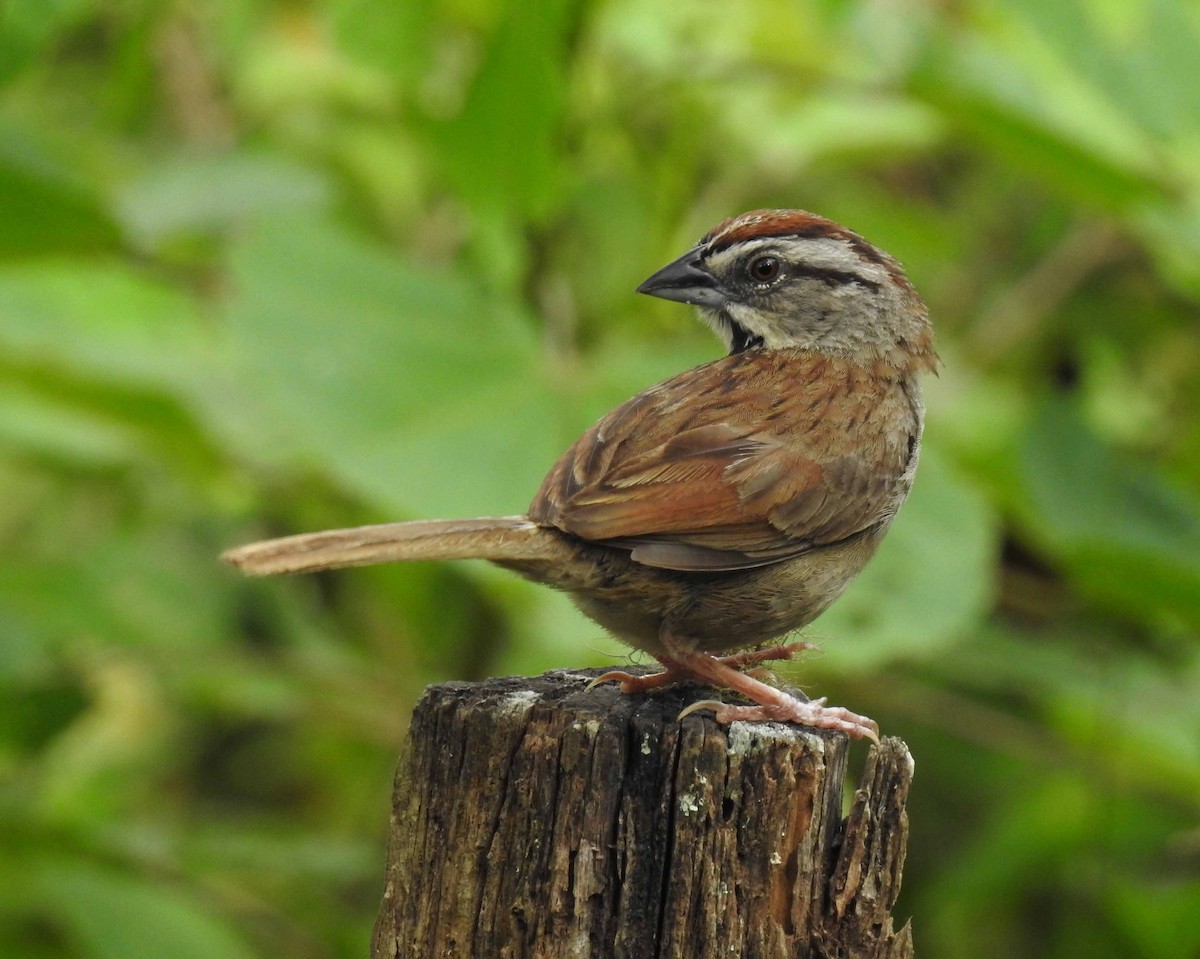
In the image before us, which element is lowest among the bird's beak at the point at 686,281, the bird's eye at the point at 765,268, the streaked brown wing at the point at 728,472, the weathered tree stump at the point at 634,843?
the weathered tree stump at the point at 634,843

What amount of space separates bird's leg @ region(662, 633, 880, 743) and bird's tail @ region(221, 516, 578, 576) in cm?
38

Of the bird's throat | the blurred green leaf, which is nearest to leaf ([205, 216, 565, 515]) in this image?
the blurred green leaf

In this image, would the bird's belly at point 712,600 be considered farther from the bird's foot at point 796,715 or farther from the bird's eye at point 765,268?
the bird's eye at point 765,268

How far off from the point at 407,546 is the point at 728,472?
772 mm

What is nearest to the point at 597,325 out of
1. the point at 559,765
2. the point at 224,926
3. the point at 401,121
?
the point at 401,121

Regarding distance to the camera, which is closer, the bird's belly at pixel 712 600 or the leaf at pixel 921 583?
the bird's belly at pixel 712 600

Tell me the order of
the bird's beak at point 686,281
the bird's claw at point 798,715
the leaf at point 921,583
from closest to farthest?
the bird's claw at point 798,715
the bird's beak at point 686,281
the leaf at point 921,583

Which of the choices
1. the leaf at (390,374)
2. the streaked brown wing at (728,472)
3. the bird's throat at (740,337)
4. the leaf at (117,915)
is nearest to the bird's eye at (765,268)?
the bird's throat at (740,337)

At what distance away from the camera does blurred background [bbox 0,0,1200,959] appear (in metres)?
4.75

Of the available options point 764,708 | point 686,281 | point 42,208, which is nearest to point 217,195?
point 42,208

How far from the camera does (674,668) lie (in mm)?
3484

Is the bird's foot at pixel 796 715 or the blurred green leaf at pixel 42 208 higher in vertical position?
the blurred green leaf at pixel 42 208

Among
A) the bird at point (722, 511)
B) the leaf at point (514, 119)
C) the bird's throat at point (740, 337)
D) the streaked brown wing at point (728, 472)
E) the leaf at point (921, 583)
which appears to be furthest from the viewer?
the leaf at point (921, 583)

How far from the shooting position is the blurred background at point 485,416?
4750 millimetres
